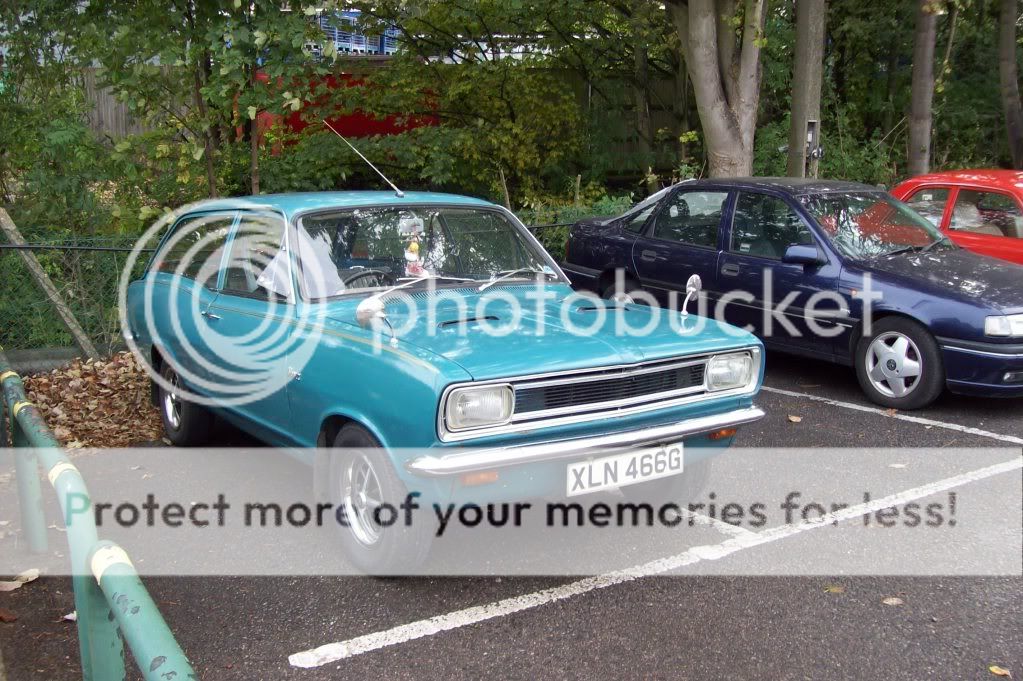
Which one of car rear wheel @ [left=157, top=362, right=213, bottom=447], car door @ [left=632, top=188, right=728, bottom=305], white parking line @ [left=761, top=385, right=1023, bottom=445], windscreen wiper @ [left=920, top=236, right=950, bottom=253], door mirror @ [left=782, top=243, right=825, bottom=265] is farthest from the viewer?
car door @ [left=632, top=188, right=728, bottom=305]

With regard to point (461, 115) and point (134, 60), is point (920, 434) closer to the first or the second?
point (134, 60)

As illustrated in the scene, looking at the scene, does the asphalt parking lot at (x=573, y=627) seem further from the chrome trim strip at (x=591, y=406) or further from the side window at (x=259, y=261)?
the side window at (x=259, y=261)

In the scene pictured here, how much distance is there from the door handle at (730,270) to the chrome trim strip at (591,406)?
3303 millimetres

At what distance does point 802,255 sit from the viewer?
23.4 feet

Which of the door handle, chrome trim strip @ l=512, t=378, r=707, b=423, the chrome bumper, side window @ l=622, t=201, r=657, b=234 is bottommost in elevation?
the chrome bumper

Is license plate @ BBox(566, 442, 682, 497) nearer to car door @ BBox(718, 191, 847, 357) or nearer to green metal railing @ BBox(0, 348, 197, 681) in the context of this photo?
green metal railing @ BBox(0, 348, 197, 681)

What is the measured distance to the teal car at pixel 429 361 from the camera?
378 centimetres

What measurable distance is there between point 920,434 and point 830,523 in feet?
6.15

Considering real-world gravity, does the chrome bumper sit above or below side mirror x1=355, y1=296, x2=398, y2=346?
below

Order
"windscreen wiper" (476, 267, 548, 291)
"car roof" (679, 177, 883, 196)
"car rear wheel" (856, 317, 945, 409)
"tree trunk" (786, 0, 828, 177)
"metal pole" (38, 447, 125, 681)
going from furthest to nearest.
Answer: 1. "tree trunk" (786, 0, 828, 177)
2. "car roof" (679, 177, 883, 196)
3. "car rear wheel" (856, 317, 945, 409)
4. "windscreen wiper" (476, 267, 548, 291)
5. "metal pole" (38, 447, 125, 681)

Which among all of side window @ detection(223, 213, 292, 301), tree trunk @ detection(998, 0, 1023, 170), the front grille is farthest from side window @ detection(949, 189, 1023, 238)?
tree trunk @ detection(998, 0, 1023, 170)

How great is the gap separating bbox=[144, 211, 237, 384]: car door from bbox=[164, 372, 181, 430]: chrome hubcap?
228 millimetres

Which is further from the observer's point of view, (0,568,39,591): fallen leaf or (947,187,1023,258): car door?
(947,187,1023,258): car door

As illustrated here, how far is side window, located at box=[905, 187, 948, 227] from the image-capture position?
9047 millimetres
